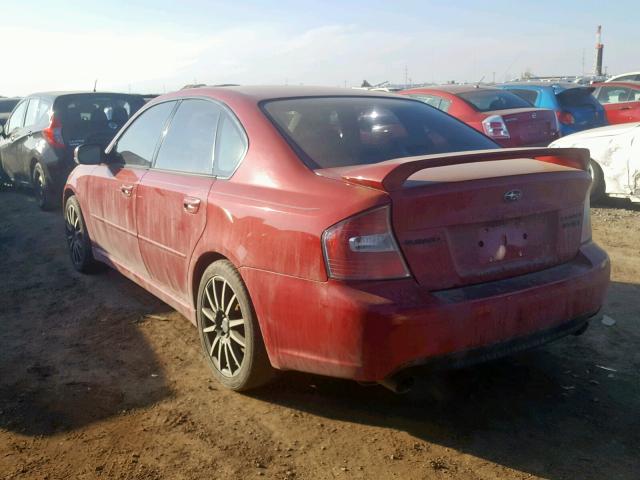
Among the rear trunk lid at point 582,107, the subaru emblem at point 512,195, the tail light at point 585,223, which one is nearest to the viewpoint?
the subaru emblem at point 512,195

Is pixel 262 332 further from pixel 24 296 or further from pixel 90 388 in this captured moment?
pixel 24 296

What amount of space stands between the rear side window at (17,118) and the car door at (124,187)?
5707 millimetres

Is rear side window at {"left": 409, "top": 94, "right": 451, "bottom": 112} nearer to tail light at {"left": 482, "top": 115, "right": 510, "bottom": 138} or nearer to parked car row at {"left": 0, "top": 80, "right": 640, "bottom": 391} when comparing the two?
tail light at {"left": 482, "top": 115, "right": 510, "bottom": 138}

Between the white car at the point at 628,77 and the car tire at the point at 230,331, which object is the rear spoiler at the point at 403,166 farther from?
the white car at the point at 628,77

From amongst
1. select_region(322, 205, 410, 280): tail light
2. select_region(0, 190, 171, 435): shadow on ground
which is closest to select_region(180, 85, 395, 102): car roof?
select_region(322, 205, 410, 280): tail light

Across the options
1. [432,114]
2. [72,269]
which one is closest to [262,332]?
[432,114]

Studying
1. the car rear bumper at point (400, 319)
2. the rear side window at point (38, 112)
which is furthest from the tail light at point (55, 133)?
the car rear bumper at point (400, 319)

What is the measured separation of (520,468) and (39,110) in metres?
8.80

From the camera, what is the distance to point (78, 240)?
19.0ft

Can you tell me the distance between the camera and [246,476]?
2721 millimetres

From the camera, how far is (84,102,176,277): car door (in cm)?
447

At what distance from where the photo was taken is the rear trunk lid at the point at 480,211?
108 inches

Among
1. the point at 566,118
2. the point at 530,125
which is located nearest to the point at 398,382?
the point at 530,125

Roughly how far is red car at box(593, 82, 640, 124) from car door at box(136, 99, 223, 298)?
10259 millimetres
